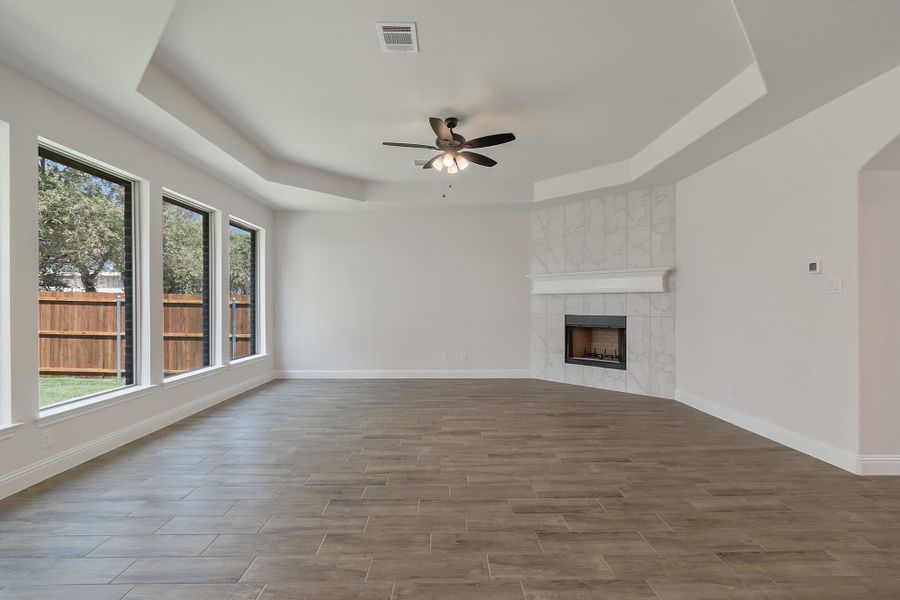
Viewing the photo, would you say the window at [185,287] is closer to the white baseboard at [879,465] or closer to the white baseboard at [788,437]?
the white baseboard at [788,437]

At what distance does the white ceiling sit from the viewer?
270 cm

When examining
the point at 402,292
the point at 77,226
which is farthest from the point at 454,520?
A: the point at 402,292

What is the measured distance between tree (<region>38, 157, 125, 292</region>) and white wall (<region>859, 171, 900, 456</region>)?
19.6ft

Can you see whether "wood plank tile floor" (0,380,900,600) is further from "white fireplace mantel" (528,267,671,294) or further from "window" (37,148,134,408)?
"white fireplace mantel" (528,267,671,294)

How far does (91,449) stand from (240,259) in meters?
3.46

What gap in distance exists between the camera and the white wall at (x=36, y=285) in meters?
2.87

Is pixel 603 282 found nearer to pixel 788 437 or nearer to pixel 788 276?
pixel 788 276

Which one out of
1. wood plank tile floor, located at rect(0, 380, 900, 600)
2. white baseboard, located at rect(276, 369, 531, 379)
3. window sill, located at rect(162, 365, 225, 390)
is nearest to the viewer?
wood plank tile floor, located at rect(0, 380, 900, 600)

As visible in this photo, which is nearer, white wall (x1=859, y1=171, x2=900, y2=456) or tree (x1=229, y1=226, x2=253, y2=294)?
white wall (x1=859, y1=171, x2=900, y2=456)

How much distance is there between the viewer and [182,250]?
4988 millimetres

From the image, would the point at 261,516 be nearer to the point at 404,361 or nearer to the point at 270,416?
the point at 270,416

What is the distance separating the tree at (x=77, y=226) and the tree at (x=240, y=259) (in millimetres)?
2106

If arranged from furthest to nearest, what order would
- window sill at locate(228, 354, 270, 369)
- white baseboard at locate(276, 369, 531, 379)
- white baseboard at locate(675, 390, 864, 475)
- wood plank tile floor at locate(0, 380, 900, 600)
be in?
1. white baseboard at locate(276, 369, 531, 379)
2. window sill at locate(228, 354, 270, 369)
3. white baseboard at locate(675, 390, 864, 475)
4. wood plank tile floor at locate(0, 380, 900, 600)

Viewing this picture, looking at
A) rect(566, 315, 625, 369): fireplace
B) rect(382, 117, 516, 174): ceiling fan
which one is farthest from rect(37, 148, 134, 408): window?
rect(566, 315, 625, 369): fireplace
